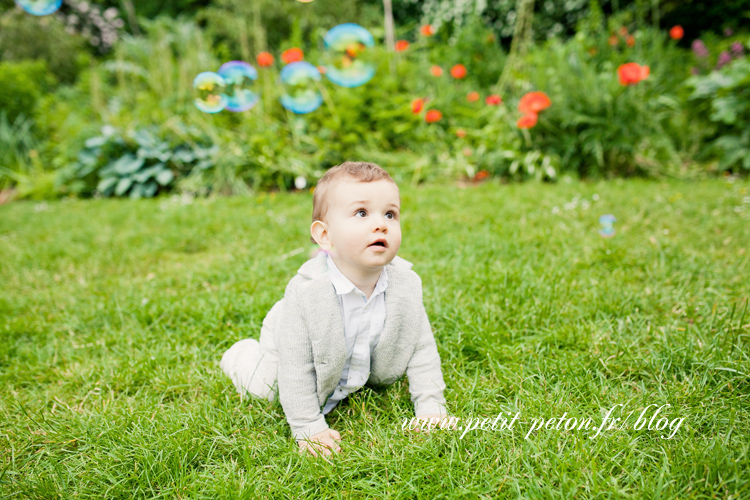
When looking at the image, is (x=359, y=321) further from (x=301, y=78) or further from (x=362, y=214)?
(x=301, y=78)

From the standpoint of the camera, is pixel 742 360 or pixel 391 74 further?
pixel 391 74

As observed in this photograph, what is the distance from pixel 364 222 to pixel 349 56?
15.9 ft

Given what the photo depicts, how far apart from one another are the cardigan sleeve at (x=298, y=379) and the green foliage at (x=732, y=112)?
16.1 feet

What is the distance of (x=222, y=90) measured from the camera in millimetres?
3766

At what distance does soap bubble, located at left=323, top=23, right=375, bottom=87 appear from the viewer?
448cm

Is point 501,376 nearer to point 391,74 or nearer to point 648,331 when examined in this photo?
point 648,331

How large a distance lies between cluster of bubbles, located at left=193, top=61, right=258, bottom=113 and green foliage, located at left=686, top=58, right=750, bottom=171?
455cm

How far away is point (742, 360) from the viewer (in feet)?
5.05

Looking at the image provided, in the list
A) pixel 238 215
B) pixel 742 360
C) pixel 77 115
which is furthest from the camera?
pixel 77 115

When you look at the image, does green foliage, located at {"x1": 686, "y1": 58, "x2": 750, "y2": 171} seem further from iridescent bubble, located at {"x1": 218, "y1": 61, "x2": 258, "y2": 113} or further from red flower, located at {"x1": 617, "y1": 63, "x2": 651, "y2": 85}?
iridescent bubble, located at {"x1": 218, "y1": 61, "x2": 258, "y2": 113}

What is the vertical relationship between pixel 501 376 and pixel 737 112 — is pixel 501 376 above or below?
below

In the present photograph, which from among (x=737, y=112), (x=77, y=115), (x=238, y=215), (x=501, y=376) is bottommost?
(x=501, y=376)

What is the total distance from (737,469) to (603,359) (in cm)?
56

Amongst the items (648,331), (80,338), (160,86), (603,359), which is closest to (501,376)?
(603,359)
